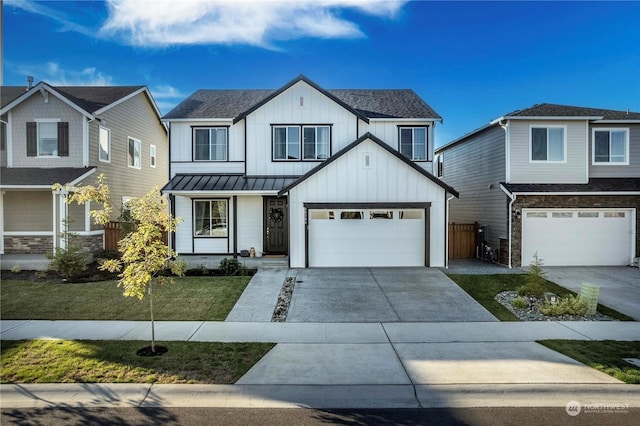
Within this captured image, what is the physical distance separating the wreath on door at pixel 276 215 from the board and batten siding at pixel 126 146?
26.8ft

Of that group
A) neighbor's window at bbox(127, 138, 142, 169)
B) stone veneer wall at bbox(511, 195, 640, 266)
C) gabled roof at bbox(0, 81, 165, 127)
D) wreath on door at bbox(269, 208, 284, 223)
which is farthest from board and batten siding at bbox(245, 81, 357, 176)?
stone veneer wall at bbox(511, 195, 640, 266)

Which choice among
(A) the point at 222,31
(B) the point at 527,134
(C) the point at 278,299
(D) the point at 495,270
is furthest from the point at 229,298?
(B) the point at 527,134

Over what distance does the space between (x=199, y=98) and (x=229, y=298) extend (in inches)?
484

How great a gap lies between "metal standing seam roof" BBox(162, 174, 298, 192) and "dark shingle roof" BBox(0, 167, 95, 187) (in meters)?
4.02

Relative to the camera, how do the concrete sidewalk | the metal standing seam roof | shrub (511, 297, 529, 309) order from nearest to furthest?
the concrete sidewalk < shrub (511, 297, 529, 309) < the metal standing seam roof

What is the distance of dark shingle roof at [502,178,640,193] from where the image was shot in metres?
14.4

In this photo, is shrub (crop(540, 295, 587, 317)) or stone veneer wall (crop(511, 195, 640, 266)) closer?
shrub (crop(540, 295, 587, 317))

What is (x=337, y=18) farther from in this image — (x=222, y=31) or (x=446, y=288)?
(x=446, y=288)

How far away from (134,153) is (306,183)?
37.9 ft

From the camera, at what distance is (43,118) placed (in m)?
15.7

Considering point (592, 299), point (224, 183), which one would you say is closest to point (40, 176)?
point (224, 183)

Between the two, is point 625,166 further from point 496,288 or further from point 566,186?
point 496,288

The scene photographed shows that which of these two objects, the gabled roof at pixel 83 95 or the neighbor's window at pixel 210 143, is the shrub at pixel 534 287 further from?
the gabled roof at pixel 83 95

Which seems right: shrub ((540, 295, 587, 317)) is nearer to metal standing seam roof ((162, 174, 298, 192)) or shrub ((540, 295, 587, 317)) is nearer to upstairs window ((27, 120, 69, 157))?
metal standing seam roof ((162, 174, 298, 192))
